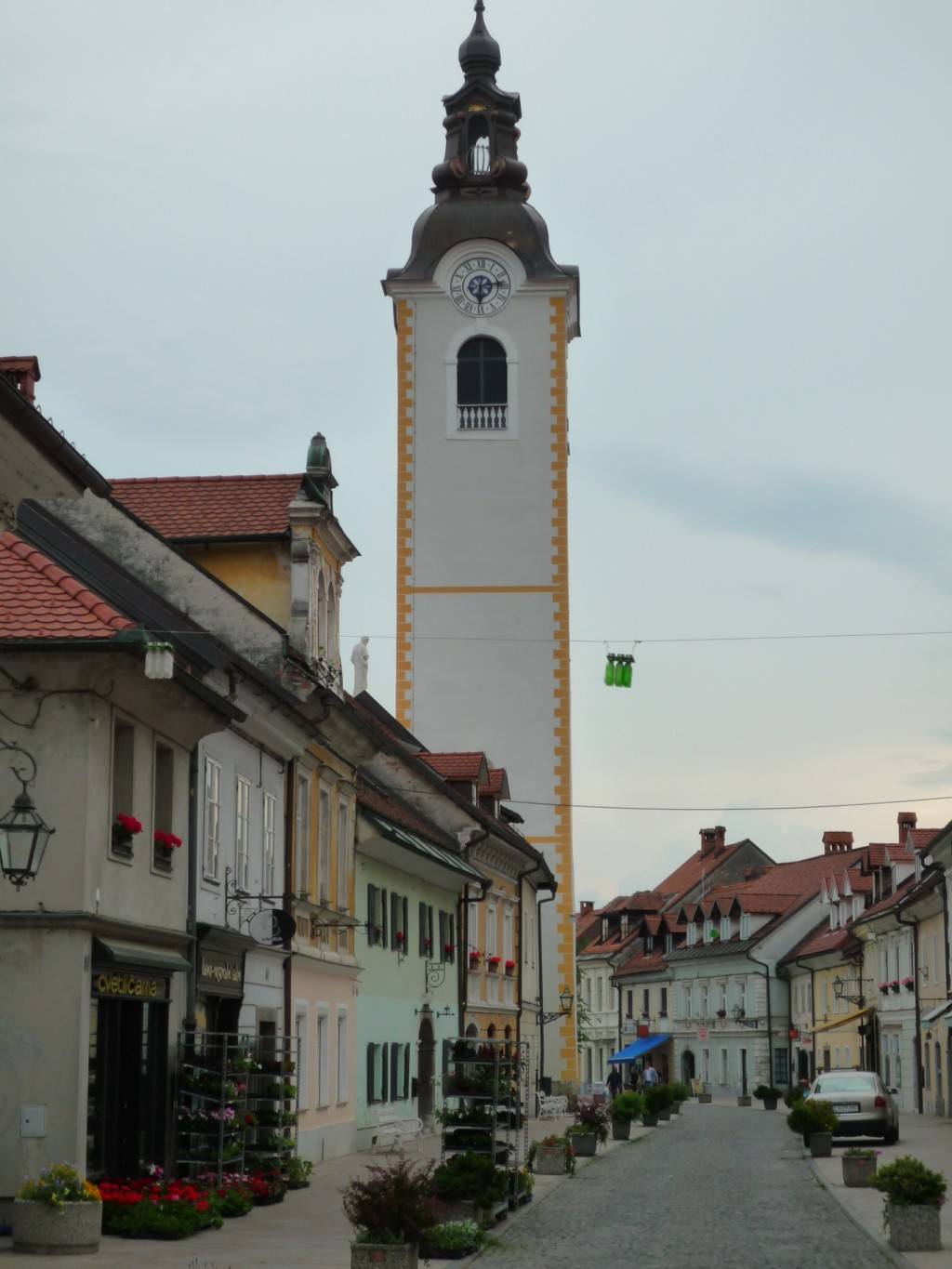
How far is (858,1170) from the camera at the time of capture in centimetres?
2666

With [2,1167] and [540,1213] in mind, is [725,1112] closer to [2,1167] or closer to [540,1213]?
[540,1213]

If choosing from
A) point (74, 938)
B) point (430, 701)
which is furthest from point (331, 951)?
point (430, 701)

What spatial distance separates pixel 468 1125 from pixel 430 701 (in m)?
33.7

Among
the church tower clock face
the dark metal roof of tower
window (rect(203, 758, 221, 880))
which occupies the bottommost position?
window (rect(203, 758, 221, 880))

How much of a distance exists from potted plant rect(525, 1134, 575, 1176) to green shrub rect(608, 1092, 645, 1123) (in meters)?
13.0

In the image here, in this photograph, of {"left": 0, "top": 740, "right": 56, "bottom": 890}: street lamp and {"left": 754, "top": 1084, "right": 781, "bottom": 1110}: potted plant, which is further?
{"left": 754, "top": 1084, "right": 781, "bottom": 1110}: potted plant

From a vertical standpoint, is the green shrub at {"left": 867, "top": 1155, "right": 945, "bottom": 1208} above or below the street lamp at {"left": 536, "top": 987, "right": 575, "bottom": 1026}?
below

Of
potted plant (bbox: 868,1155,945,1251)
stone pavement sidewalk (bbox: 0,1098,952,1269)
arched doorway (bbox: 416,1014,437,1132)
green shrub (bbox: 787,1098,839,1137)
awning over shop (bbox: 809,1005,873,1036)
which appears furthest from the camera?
awning over shop (bbox: 809,1005,873,1036)

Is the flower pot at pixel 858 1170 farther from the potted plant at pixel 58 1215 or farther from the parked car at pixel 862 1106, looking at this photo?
the potted plant at pixel 58 1215

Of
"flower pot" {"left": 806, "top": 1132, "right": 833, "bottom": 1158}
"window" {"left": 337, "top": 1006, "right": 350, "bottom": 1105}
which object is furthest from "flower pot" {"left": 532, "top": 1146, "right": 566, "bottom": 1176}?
"flower pot" {"left": 806, "top": 1132, "right": 833, "bottom": 1158}

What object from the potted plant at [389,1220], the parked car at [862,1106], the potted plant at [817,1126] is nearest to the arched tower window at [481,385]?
the parked car at [862,1106]

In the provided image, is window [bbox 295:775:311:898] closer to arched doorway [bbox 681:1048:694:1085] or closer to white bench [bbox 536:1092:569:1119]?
white bench [bbox 536:1092:569:1119]

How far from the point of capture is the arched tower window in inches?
2272

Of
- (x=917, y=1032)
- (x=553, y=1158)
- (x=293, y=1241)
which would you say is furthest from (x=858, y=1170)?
(x=917, y=1032)
